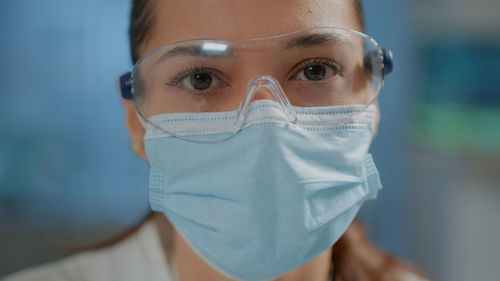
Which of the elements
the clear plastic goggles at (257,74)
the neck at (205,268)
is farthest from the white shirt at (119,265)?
the clear plastic goggles at (257,74)

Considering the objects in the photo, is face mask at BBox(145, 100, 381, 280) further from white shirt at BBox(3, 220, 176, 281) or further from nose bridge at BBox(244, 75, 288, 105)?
white shirt at BBox(3, 220, 176, 281)

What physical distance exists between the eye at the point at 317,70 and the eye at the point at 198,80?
0.45ft

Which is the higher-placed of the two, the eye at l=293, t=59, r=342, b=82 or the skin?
the skin

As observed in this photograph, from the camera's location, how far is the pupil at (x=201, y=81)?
80cm

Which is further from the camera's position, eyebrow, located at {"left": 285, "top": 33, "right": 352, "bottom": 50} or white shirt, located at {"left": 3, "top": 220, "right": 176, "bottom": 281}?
white shirt, located at {"left": 3, "top": 220, "right": 176, "bottom": 281}

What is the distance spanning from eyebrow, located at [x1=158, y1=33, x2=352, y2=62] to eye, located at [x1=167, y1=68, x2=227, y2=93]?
3 centimetres

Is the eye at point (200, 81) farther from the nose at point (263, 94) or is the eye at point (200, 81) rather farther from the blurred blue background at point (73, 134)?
the blurred blue background at point (73, 134)

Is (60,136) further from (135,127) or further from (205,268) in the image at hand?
(205,268)

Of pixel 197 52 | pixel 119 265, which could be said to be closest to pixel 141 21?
pixel 197 52

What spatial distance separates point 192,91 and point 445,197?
55.4 inches

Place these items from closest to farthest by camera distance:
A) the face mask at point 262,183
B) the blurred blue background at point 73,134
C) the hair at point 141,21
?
the face mask at point 262,183 < the hair at point 141,21 < the blurred blue background at point 73,134

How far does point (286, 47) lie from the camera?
0.76 m

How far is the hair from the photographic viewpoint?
2.83 ft

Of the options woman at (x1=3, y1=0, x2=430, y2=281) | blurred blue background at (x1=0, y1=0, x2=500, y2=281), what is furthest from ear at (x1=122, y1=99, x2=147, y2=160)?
blurred blue background at (x1=0, y1=0, x2=500, y2=281)
